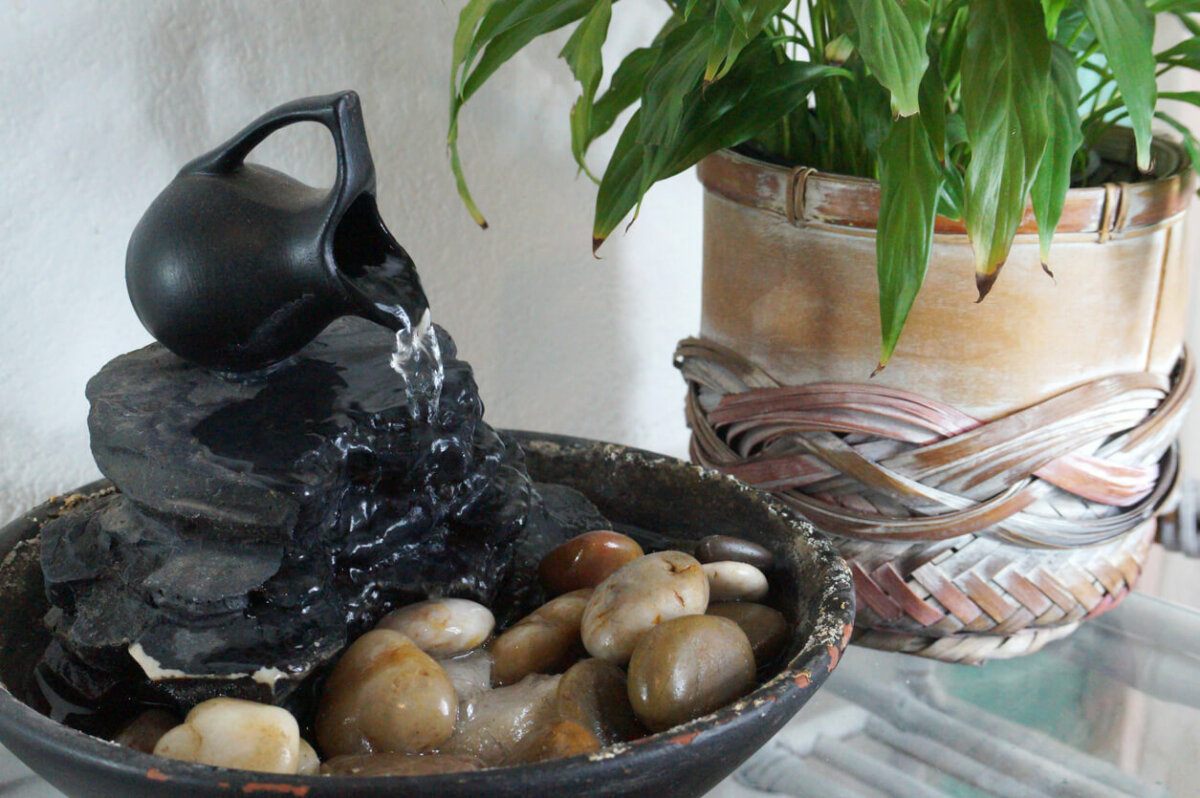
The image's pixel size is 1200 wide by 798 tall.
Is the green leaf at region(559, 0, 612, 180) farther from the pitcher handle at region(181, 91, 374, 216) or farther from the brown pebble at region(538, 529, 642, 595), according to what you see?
the brown pebble at region(538, 529, 642, 595)

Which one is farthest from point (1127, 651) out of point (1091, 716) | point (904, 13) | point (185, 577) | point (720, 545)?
point (185, 577)

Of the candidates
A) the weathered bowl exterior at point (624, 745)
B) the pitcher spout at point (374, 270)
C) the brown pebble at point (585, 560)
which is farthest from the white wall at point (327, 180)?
the brown pebble at point (585, 560)

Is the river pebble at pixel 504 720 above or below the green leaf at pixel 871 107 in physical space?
below

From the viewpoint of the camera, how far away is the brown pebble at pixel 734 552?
707 millimetres

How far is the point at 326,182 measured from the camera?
3.04ft

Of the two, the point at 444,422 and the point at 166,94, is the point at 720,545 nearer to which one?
the point at 444,422

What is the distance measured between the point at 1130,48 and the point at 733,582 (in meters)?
0.39

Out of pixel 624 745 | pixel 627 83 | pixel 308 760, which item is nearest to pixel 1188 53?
pixel 627 83

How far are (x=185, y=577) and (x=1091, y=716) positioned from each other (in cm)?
65

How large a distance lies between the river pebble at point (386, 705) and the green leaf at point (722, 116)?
0.98ft

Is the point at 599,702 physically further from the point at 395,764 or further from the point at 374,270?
the point at 374,270

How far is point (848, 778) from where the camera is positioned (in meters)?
0.74

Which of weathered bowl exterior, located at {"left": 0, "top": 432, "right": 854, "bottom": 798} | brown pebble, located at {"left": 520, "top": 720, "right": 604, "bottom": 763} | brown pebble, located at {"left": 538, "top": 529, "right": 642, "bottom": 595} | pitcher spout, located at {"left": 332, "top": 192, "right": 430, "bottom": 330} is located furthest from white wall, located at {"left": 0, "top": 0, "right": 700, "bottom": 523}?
brown pebble, located at {"left": 520, "top": 720, "right": 604, "bottom": 763}

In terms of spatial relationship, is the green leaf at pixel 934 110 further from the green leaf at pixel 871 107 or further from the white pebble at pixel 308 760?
the white pebble at pixel 308 760
